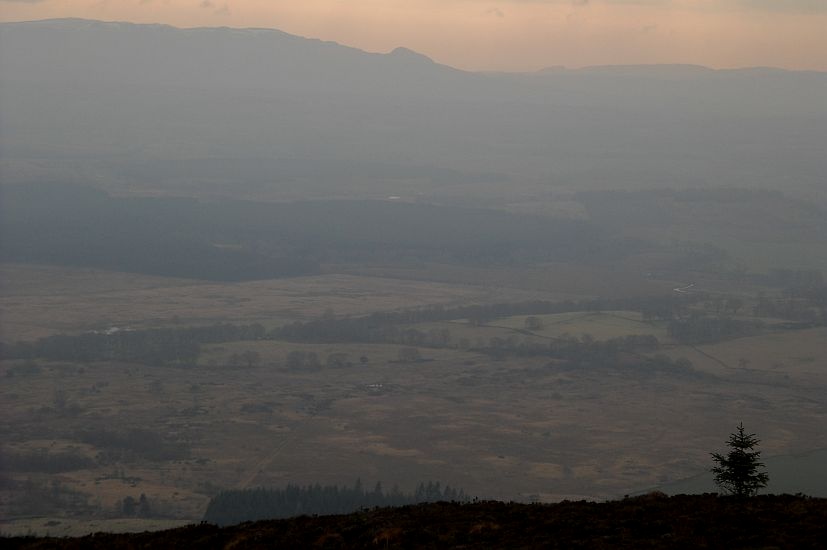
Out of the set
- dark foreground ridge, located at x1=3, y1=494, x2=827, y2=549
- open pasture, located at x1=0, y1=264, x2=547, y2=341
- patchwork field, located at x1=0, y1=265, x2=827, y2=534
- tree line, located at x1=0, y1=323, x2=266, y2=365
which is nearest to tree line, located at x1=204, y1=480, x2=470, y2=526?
patchwork field, located at x1=0, y1=265, x2=827, y2=534

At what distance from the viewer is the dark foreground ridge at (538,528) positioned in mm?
17703

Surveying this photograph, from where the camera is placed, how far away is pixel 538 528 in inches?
761

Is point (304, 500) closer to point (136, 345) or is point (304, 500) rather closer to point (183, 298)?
point (136, 345)

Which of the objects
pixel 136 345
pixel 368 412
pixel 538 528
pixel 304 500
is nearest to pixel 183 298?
pixel 136 345

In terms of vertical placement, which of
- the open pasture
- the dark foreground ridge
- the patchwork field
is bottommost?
the dark foreground ridge

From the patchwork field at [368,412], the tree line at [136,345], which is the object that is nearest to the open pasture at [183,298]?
the patchwork field at [368,412]

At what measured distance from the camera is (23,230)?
141625 mm

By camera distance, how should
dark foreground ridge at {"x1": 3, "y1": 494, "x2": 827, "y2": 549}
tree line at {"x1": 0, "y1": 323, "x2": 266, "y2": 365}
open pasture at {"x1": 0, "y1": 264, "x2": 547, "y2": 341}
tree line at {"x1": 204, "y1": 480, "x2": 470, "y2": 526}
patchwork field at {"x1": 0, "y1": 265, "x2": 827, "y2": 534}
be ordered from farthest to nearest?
open pasture at {"x1": 0, "y1": 264, "x2": 547, "y2": 341} → tree line at {"x1": 0, "y1": 323, "x2": 266, "y2": 365} → patchwork field at {"x1": 0, "y1": 265, "x2": 827, "y2": 534} → tree line at {"x1": 204, "y1": 480, "x2": 470, "y2": 526} → dark foreground ridge at {"x1": 3, "y1": 494, "x2": 827, "y2": 549}

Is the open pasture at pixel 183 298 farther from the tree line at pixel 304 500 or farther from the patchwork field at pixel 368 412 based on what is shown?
the tree line at pixel 304 500

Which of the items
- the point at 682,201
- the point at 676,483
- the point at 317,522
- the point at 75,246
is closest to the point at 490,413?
the point at 676,483

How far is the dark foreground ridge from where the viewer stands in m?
17.7

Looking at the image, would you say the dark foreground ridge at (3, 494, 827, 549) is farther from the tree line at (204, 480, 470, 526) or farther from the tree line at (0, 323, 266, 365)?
the tree line at (0, 323, 266, 365)

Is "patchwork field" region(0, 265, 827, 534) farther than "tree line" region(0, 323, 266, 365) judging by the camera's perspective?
No

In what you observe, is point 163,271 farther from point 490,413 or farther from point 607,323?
point 490,413
